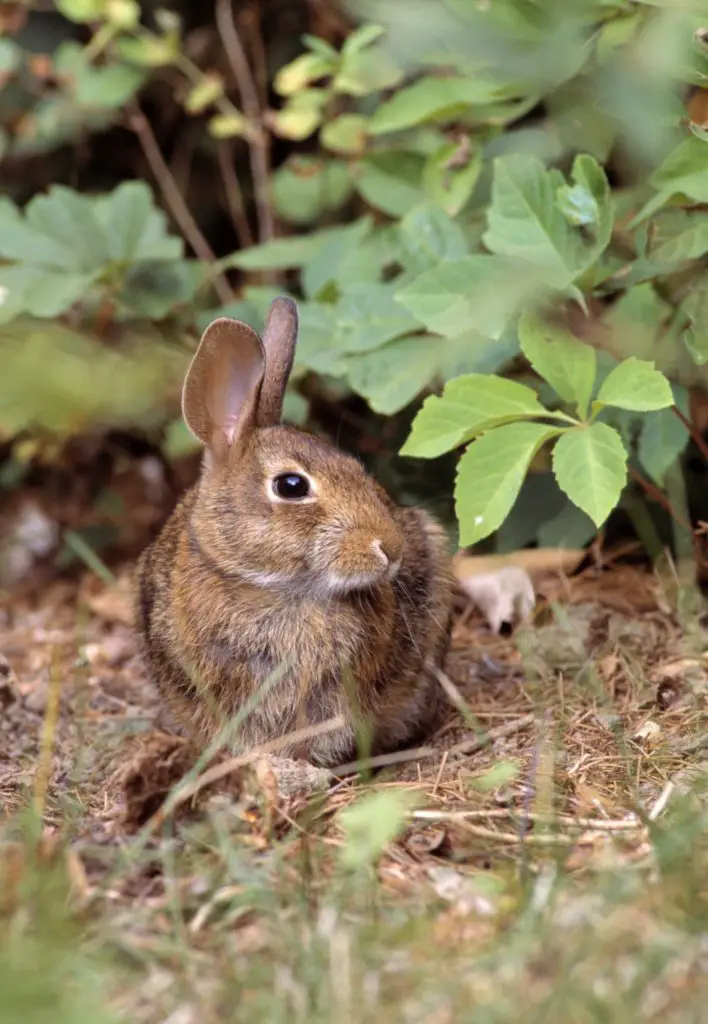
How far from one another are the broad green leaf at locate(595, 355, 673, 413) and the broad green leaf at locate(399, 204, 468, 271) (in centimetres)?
97

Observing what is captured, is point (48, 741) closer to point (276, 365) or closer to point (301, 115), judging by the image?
point (276, 365)

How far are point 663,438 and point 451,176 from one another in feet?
4.32

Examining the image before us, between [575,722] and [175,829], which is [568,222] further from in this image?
[175,829]

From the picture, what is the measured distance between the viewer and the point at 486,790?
343cm

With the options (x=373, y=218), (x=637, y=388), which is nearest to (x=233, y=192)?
(x=373, y=218)

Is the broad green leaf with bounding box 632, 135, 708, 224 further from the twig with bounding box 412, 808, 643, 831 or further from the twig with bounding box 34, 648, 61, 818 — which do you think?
the twig with bounding box 34, 648, 61, 818

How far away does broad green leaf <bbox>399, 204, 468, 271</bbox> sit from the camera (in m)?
4.50

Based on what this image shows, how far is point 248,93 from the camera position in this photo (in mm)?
6262

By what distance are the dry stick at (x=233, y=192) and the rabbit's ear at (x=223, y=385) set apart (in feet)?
8.37

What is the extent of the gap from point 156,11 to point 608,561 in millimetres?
3421

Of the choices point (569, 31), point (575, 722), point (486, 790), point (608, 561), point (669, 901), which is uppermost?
point (569, 31)

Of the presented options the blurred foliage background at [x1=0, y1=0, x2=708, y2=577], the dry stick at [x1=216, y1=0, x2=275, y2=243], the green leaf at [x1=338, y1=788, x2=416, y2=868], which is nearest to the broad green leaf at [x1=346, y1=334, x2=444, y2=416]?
the blurred foliage background at [x1=0, y1=0, x2=708, y2=577]

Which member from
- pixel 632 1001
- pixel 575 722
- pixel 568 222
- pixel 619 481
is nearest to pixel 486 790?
pixel 575 722

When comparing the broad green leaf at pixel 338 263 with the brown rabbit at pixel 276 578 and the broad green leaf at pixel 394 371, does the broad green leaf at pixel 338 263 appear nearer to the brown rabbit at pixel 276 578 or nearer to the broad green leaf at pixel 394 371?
the broad green leaf at pixel 394 371
